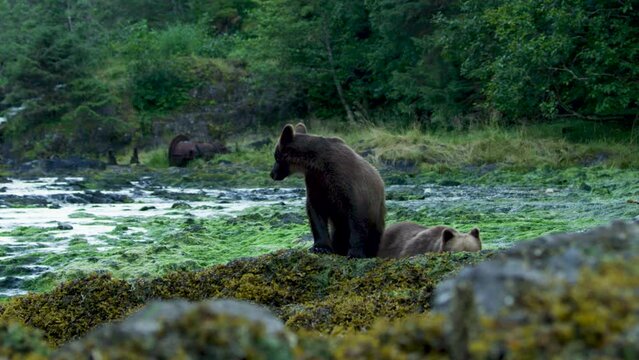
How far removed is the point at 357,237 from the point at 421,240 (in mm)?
891

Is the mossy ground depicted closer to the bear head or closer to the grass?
the grass

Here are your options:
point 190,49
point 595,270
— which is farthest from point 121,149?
point 595,270

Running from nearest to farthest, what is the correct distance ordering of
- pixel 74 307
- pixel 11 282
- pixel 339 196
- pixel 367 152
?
pixel 74 307
pixel 339 196
pixel 11 282
pixel 367 152

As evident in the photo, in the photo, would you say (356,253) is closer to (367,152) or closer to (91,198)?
(91,198)

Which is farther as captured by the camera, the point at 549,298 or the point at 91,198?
the point at 91,198

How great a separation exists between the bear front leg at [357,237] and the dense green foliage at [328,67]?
18131 millimetres

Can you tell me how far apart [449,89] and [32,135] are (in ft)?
69.1

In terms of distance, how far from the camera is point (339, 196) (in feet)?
31.1

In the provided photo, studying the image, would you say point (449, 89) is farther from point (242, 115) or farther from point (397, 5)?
point (242, 115)

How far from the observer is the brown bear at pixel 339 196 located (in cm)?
948

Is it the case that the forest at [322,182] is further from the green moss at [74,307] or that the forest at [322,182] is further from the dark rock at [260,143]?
the dark rock at [260,143]

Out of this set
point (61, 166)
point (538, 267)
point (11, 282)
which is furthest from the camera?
point (61, 166)

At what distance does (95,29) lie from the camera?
55.2 m

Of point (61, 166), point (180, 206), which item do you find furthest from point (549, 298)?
point (61, 166)
